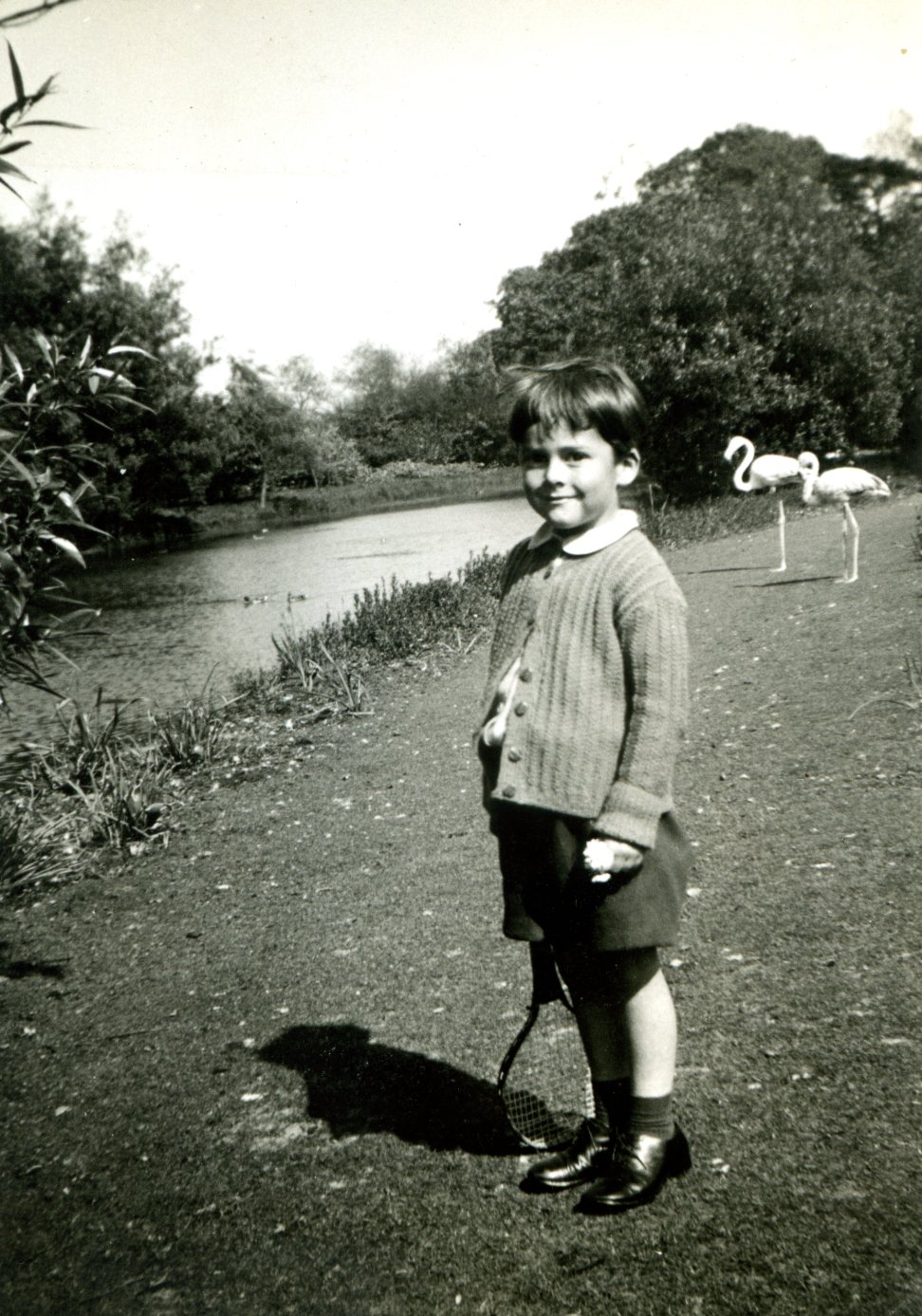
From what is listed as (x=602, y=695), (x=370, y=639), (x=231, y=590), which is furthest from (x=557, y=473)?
(x=231, y=590)

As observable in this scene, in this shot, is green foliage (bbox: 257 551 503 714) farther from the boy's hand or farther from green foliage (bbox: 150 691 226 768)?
the boy's hand

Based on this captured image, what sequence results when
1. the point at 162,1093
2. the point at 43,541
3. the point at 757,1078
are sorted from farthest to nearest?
the point at 43,541 → the point at 162,1093 → the point at 757,1078

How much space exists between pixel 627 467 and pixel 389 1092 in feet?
5.88

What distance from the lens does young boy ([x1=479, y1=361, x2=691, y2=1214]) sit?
7.68ft

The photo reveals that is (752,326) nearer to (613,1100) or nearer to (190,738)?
(190,738)

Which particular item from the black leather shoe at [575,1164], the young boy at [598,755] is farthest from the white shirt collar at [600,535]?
the black leather shoe at [575,1164]

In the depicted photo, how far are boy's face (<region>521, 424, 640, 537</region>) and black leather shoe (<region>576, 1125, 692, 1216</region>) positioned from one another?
1323 millimetres

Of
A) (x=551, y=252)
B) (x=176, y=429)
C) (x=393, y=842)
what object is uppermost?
(x=551, y=252)

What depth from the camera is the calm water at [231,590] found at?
1214cm

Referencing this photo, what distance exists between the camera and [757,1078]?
294 cm

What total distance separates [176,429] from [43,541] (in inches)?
1304

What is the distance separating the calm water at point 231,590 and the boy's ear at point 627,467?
10.0ft

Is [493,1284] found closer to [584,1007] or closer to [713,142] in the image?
[584,1007]

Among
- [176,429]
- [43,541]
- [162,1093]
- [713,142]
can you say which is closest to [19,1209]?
[162,1093]
